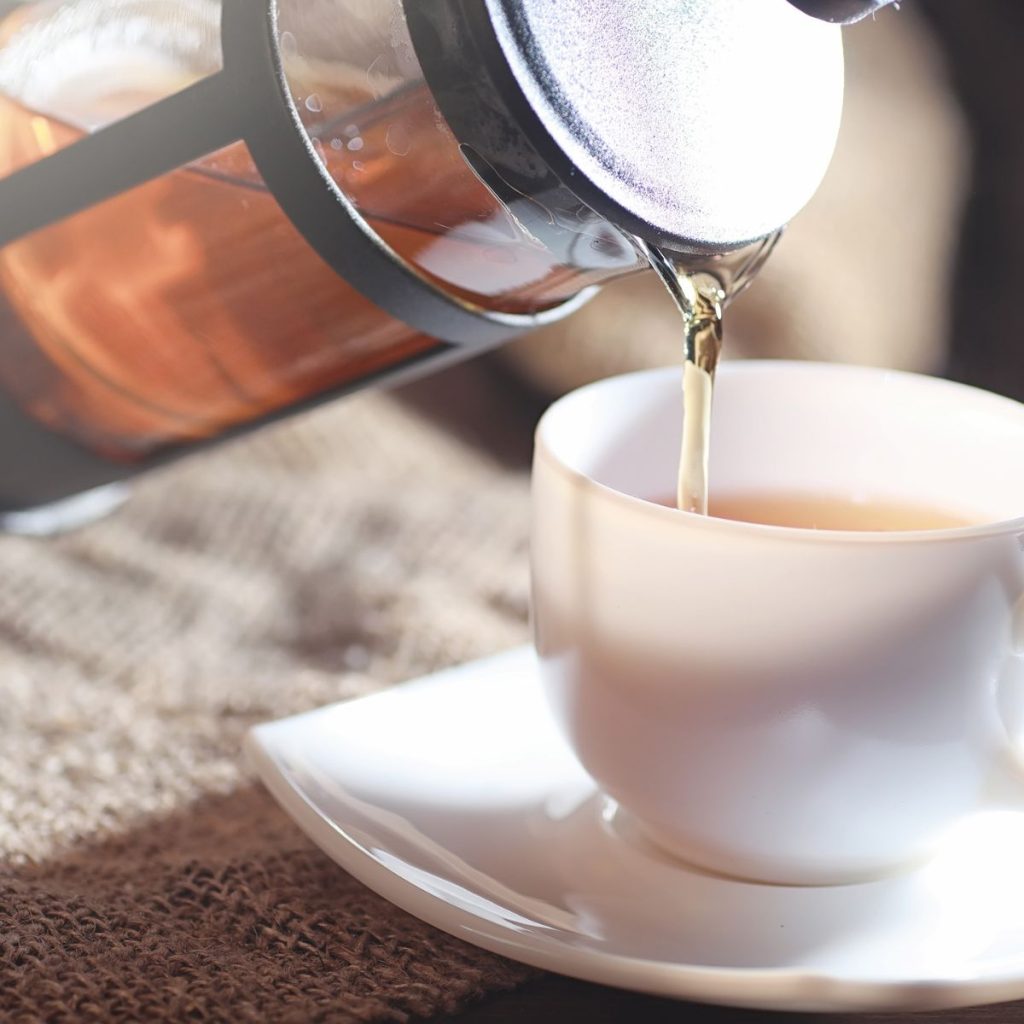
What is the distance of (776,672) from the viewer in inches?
17.5

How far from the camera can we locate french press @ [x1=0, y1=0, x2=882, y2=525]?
0.44m

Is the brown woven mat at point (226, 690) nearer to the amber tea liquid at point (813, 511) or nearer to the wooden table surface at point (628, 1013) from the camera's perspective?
the wooden table surface at point (628, 1013)

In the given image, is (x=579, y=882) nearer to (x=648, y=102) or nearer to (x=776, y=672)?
(x=776, y=672)

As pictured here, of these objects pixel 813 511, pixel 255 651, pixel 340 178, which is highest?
pixel 340 178

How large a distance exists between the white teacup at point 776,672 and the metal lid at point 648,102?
0.10 m

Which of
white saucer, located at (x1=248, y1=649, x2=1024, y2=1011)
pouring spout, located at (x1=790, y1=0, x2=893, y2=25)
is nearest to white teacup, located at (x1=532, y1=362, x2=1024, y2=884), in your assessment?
white saucer, located at (x1=248, y1=649, x2=1024, y2=1011)

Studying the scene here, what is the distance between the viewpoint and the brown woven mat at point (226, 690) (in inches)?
17.9

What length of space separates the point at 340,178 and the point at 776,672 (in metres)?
0.24

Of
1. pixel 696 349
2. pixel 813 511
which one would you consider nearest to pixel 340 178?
pixel 696 349

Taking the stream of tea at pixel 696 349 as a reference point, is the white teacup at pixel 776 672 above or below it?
below

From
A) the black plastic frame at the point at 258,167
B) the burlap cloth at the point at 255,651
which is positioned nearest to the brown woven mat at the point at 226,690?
the burlap cloth at the point at 255,651

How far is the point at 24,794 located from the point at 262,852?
118 millimetres

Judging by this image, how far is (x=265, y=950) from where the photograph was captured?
0.47 m

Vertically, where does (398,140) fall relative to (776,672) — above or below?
above
